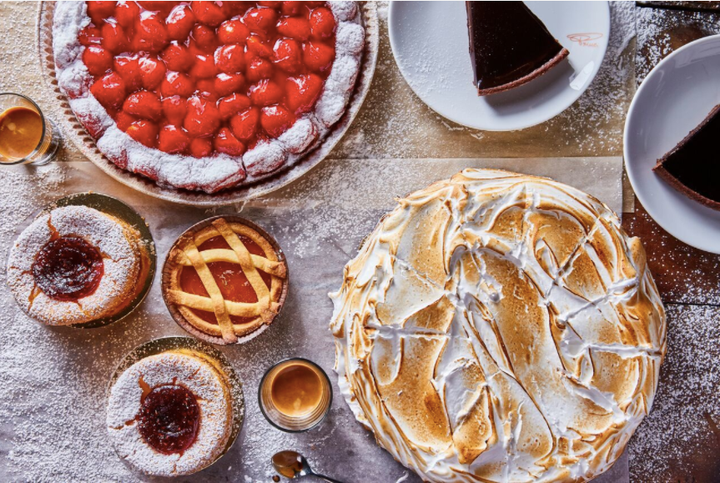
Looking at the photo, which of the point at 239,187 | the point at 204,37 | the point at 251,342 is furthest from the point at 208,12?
the point at 251,342

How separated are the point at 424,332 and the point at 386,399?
23cm

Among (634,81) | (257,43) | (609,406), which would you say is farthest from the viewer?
(634,81)

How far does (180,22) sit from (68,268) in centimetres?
92

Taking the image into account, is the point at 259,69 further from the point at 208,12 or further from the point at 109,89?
the point at 109,89

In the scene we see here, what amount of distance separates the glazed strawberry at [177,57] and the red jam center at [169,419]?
1.09 metres

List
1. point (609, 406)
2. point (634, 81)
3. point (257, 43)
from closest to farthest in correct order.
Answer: point (609, 406) < point (257, 43) < point (634, 81)

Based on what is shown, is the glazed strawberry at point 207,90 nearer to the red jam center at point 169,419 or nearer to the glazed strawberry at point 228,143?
the glazed strawberry at point 228,143

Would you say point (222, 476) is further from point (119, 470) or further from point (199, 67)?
point (199, 67)

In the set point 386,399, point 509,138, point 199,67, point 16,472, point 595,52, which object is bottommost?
point 16,472

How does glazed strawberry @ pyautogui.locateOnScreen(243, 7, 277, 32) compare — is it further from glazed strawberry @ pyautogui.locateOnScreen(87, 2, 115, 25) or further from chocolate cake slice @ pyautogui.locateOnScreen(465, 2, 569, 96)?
chocolate cake slice @ pyautogui.locateOnScreen(465, 2, 569, 96)

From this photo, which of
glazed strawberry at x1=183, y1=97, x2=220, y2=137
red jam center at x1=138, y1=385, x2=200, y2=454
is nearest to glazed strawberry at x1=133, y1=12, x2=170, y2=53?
glazed strawberry at x1=183, y1=97, x2=220, y2=137

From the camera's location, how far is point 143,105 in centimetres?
214

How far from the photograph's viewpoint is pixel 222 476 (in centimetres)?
235

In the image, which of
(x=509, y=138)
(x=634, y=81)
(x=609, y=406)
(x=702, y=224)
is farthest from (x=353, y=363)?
(x=634, y=81)
